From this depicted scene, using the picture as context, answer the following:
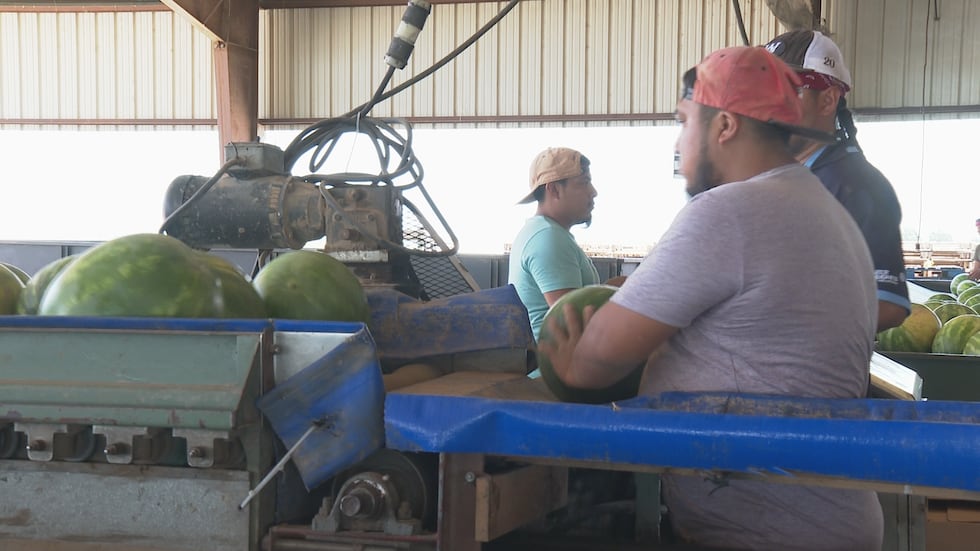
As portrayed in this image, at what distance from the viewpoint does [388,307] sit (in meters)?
1.88

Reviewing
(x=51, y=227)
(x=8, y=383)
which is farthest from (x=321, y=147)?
(x=51, y=227)

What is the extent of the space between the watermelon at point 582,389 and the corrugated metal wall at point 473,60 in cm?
890

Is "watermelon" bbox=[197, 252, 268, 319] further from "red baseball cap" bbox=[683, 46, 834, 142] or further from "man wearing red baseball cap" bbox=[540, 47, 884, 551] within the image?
"red baseball cap" bbox=[683, 46, 834, 142]

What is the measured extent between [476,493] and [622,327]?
0.33 m

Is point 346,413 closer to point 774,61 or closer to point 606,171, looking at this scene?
point 774,61

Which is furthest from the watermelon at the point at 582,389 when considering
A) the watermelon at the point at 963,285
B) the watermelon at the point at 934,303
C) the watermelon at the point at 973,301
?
the watermelon at the point at 963,285

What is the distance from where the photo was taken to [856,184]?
2.09m

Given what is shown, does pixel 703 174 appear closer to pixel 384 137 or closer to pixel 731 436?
pixel 731 436

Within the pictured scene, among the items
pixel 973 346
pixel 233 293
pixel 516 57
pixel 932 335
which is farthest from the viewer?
pixel 516 57

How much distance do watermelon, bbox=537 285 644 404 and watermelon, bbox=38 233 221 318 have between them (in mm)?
571

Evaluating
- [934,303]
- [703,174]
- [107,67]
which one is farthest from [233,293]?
[107,67]

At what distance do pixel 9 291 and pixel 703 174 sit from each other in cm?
137

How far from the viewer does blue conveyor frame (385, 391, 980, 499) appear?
3.46 ft

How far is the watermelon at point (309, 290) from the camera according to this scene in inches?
65.7
